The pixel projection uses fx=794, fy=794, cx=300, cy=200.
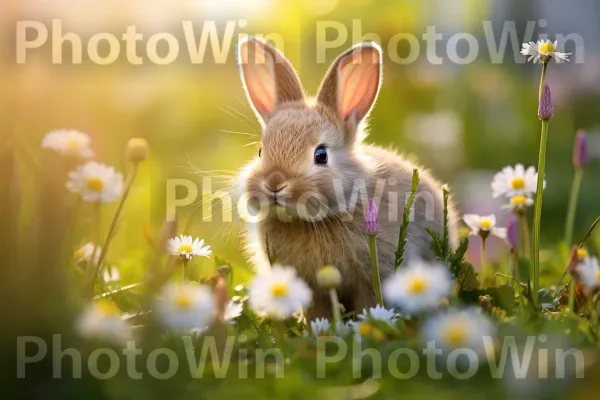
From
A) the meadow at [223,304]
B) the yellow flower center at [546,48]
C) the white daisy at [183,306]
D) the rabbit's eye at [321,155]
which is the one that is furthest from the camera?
the rabbit's eye at [321,155]

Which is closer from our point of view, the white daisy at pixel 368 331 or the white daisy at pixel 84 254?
the white daisy at pixel 368 331

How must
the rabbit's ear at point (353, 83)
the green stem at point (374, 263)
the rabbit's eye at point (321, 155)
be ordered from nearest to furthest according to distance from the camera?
1. the green stem at point (374, 263)
2. the rabbit's eye at point (321, 155)
3. the rabbit's ear at point (353, 83)

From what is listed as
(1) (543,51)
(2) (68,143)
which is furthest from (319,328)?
(1) (543,51)

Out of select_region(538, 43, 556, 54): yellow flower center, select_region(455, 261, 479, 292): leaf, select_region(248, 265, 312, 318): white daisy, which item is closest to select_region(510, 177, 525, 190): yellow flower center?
select_region(455, 261, 479, 292): leaf

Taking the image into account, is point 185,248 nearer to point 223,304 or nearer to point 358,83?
point 223,304

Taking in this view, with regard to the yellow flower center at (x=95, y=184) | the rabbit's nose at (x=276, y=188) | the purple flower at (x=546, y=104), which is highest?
the purple flower at (x=546, y=104)

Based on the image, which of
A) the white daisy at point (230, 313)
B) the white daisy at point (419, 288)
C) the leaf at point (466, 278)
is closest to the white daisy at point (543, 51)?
the leaf at point (466, 278)

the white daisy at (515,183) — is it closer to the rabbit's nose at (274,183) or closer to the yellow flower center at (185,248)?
the rabbit's nose at (274,183)
